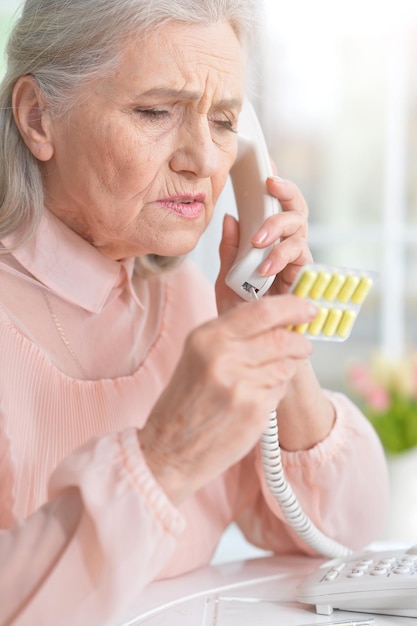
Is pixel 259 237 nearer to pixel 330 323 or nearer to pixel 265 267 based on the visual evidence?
pixel 265 267

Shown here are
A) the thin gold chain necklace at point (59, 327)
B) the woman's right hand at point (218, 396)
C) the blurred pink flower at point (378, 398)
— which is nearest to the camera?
the woman's right hand at point (218, 396)

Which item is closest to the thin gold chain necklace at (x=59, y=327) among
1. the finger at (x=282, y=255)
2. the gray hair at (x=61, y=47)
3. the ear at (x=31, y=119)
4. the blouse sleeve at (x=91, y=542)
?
the gray hair at (x=61, y=47)

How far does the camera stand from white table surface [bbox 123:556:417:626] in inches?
43.0

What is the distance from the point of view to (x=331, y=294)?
1.00m

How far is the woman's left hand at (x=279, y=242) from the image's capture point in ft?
4.16

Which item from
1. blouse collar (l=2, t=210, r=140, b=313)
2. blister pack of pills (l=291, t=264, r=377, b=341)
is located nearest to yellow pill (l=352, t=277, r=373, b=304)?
blister pack of pills (l=291, t=264, r=377, b=341)

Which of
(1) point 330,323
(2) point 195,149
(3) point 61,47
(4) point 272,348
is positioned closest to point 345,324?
(1) point 330,323

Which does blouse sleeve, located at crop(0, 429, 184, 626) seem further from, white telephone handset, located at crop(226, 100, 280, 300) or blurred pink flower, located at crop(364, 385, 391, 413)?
blurred pink flower, located at crop(364, 385, 391, 413)

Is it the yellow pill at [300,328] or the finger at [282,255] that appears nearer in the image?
the yellow pill at [300,328]

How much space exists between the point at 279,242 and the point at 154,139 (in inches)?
10.1

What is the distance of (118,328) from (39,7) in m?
0.50

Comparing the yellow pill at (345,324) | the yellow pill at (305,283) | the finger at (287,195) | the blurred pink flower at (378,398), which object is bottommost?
the blurred pink flower at (378,398)

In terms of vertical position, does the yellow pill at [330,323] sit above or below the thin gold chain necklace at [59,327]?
above

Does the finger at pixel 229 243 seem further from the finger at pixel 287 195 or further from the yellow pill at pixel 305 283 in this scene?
the yellow pill at pixel 305 283
